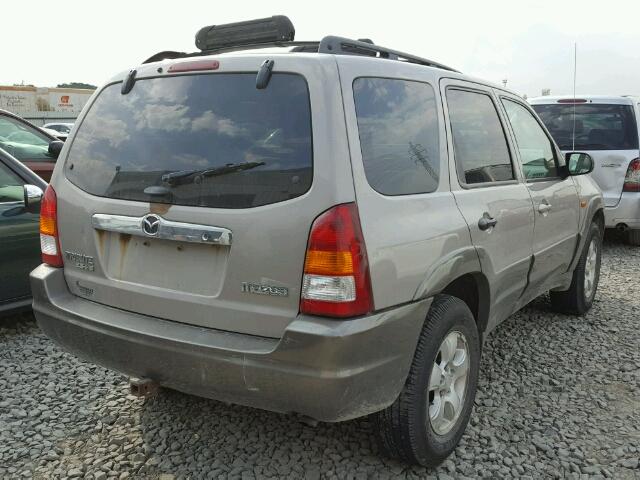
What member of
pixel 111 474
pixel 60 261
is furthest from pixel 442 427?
pixel 60 261

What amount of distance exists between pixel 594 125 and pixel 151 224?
6.59 meters

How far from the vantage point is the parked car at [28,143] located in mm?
5918

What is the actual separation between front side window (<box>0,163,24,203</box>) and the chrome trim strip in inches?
83.3

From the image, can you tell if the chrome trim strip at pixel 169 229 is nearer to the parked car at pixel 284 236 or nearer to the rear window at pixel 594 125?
the parked car at pixel 284 236

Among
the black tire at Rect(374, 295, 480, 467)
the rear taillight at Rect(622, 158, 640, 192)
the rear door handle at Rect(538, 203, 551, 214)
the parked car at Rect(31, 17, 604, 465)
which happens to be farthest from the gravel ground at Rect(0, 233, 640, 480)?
the rear taillight at Rect(622, 158, 640, 192)

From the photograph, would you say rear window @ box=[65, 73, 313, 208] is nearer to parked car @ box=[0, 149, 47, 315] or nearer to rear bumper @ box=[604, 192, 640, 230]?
parked car @ box=[0, 149, 47, 315]

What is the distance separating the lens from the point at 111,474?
265cm

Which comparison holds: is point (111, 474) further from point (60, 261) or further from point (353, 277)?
point (353, 277)

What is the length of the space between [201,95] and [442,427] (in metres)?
1.81

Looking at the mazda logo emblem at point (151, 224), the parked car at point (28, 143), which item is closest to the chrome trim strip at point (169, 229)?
the mazda logo emblem at point (151, 224)

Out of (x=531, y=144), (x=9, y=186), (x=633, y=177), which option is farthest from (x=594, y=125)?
(x=9, y=186)

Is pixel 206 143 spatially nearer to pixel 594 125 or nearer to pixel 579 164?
pixel 579 164

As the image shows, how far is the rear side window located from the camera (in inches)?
90.1

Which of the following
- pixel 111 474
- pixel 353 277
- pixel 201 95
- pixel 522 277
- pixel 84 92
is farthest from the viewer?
pixel 84 92
